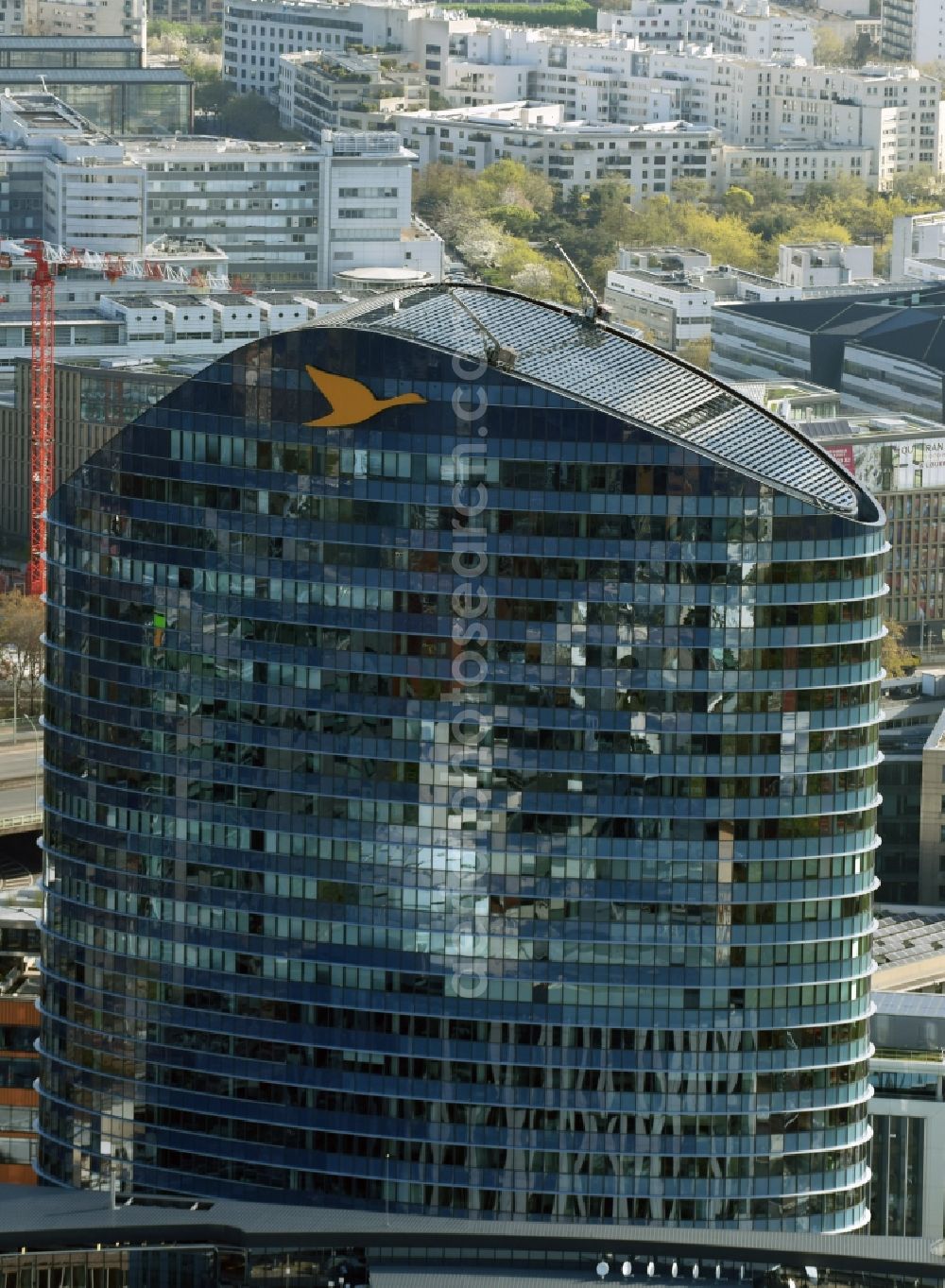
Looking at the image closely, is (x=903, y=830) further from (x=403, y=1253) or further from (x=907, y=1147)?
(x=403, y=1253)

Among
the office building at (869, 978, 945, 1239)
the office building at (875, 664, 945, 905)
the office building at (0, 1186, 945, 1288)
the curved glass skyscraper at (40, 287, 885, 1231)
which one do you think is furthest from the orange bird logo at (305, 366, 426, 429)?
the office building at (875, 664, 945, 905)

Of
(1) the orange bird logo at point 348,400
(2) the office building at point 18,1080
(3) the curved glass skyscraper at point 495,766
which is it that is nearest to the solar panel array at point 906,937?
(3) the curved glass skyscraper at point 495,766

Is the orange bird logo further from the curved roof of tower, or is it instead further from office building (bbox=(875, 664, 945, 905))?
office building (bbox=(875, 664, 945, 905))

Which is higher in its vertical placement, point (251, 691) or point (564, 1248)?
point (251, 691)

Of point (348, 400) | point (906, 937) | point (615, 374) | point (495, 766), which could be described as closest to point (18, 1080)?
point (495, 766)

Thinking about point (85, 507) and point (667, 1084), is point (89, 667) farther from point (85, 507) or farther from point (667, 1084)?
point (667, 1084)

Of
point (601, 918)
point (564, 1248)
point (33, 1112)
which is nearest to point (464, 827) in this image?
point (601, 918)

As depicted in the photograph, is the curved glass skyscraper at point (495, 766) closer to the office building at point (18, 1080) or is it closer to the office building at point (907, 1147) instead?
the office building at point (907, 1147)
